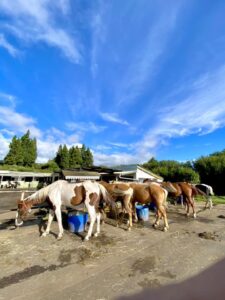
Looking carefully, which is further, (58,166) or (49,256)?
(58,166)

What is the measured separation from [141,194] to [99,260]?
3658 millimetres

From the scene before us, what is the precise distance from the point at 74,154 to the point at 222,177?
33.5 m

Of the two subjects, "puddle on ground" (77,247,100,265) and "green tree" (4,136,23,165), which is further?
"green tree" (4,136,23,165)

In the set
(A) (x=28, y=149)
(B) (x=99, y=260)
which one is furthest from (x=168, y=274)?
(A) (x=28, y=149)

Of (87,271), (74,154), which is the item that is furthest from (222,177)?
(74,154)

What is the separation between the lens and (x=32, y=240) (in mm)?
5648

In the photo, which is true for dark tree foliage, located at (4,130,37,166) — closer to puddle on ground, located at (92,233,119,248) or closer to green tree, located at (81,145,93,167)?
green tree, located at (81,145,93,167)

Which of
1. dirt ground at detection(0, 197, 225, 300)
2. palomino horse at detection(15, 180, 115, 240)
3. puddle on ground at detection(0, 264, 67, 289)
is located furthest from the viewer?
palomino horse at detection(15, 180, 115, 240)

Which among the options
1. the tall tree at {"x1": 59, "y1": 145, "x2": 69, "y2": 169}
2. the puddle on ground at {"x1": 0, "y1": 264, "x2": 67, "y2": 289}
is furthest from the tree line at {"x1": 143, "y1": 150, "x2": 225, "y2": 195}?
the tall tree at {"x1": 59, "y1": 145, "x2": 69, "y2": 169}

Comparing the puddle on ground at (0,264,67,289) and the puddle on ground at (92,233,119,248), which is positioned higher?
the puddle on ground at (92,233,119,248)

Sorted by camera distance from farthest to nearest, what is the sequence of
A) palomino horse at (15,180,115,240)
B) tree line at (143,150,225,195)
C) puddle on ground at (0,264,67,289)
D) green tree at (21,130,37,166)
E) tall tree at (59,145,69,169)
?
tall tree at (59,145,69,169) < green tree at (21,130,37,166) < tree line at (143,150,225,195) < palomino horse at (15,180,115,240) < puddle on ground at (0,264,67,289)

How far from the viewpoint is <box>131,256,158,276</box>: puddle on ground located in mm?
4246

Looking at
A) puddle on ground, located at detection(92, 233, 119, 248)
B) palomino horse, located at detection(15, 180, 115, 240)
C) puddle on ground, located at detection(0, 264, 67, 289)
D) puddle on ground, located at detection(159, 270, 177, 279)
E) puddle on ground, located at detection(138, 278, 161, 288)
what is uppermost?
palomino horse, located at detection(15, 180, 115, 240)

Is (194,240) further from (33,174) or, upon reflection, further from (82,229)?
(33,174)
